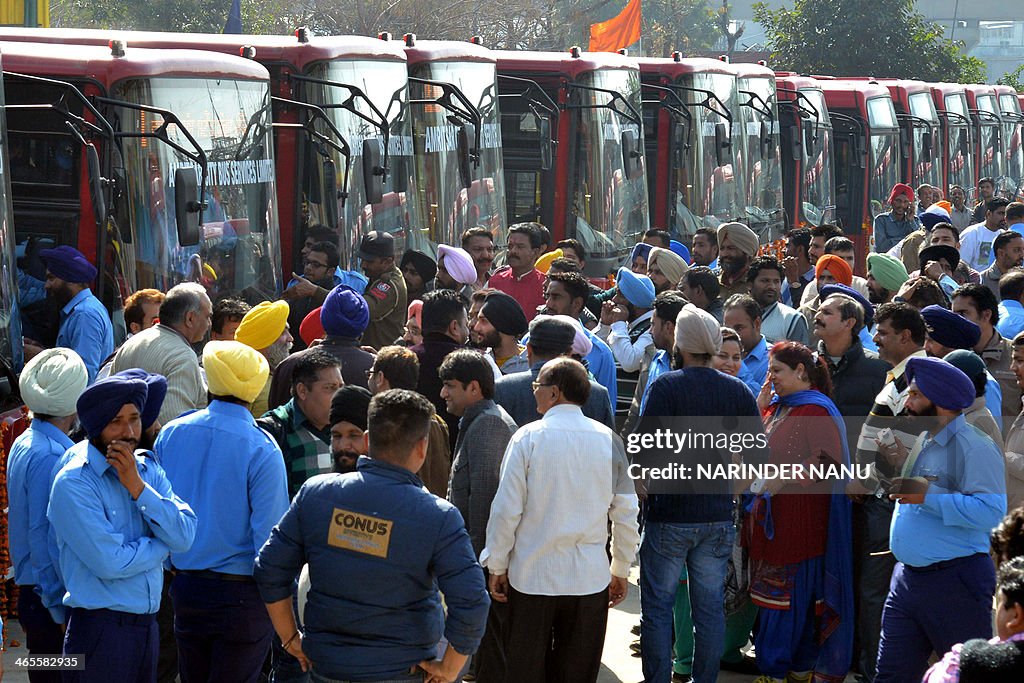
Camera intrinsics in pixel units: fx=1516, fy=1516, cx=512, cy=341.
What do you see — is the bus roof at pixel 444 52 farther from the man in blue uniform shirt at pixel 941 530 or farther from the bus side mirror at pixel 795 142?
the bus side mirror at pixel 795 142

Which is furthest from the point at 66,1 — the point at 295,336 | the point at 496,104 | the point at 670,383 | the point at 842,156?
the point at 670,383

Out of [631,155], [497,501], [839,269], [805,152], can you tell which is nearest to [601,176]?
[631,155]

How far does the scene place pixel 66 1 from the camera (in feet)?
132

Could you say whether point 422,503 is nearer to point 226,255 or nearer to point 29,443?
point 29,443

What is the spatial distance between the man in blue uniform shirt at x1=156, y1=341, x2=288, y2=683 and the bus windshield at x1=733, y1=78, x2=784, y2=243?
504 inches

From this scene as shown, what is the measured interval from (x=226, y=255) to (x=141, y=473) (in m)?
4.86

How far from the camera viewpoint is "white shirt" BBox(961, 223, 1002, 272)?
15.2 meters

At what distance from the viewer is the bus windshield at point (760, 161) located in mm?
17672

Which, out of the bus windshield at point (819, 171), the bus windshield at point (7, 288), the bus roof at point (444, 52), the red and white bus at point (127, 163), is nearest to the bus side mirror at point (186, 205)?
the red and white bus at point (127, 163)

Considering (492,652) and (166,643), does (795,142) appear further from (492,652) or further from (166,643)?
(166,643)

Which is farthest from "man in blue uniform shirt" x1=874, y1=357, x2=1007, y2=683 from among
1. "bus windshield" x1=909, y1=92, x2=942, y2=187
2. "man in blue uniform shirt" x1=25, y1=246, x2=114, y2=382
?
"bus windshield" x1=909, y1=92, x2=942, y2=187

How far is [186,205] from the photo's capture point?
29.1 ft

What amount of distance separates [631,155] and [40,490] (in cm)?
992

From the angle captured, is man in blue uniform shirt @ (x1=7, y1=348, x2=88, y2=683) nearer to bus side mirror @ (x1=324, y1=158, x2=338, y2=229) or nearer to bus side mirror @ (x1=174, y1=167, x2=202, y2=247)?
bus side mirror @ (x1=174, y1=167, x2=202, y2=247)
